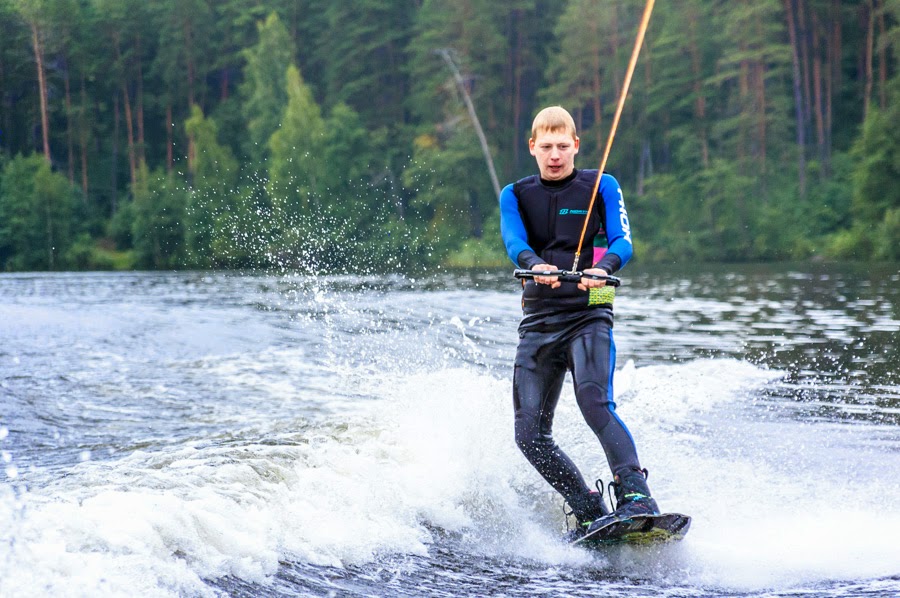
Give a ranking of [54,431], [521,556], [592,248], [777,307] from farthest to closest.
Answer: [777,307] → [54,431] → [592,248] → [521,556]

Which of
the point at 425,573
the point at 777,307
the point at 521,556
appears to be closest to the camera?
the point at 425,573

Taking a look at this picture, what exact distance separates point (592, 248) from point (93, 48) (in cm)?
5785

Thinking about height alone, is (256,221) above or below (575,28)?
below

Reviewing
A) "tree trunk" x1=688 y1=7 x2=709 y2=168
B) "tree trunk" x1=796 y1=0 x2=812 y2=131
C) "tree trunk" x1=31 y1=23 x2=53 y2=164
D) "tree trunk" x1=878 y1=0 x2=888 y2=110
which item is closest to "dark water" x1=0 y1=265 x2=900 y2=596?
"tree trunk" x1=878 y1=0 x2=888 y2=110

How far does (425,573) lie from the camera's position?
14.4 ft

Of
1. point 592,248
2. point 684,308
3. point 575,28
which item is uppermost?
point 575,28

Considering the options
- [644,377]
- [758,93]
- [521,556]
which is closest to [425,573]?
[521,556]

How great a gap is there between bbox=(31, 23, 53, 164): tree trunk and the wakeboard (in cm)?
5386

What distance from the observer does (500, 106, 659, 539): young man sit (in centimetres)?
500

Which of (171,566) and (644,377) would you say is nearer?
(171,566)

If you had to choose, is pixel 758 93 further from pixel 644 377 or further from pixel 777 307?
pixel 644 377

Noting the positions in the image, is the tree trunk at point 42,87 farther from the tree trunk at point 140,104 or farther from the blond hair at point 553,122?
the blond hair at point 553,122

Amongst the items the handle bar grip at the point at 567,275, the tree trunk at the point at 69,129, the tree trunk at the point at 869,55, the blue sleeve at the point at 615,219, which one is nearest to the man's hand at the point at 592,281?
the handle bar grip at the point at 567,275

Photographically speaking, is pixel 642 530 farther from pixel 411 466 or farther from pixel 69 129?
pixel 69 129
